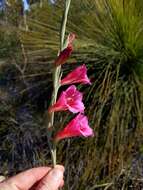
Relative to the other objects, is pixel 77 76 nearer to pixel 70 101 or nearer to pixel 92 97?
pixel 70 101

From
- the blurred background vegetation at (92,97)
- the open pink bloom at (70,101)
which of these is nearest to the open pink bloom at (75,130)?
the open pink bloom at (70,101)

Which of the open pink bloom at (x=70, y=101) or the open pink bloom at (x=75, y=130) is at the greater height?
the open pink bloom at (x=70, y=101)

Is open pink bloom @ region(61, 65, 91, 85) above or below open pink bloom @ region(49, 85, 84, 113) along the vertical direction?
above

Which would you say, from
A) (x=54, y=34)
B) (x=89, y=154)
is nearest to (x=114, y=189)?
(x=89, y=154)

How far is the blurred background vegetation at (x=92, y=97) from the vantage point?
248 centimetres

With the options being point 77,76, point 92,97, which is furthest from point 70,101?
point 92,97

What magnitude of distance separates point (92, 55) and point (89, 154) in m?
0.50

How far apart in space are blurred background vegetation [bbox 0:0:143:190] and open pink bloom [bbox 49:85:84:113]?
63.8 inches

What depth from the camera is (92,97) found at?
8.33ft

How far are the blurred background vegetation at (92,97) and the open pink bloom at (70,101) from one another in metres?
1.62

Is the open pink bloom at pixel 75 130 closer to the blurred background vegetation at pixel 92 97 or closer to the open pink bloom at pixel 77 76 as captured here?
the open pink bloom at pixel 77 76

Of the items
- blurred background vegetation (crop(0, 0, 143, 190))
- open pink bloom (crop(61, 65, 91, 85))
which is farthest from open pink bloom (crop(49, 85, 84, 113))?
blurred background vegetation (crop(0, 0, 143, 190))

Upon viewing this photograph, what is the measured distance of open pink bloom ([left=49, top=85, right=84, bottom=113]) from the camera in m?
0.81

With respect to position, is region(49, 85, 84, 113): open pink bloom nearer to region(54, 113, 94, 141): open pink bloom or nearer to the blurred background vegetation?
region(54, 113, 94, 141): open pink bloom
